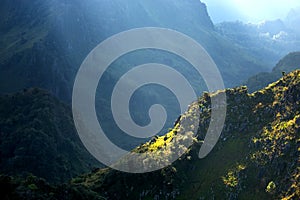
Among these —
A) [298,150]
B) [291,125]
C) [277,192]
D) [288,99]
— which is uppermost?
[288,99]

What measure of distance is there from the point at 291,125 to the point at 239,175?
3054 centimetres

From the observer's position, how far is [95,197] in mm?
174250

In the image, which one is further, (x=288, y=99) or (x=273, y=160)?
(x=288, y=99)

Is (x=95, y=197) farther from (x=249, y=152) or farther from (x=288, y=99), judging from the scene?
(x=288, y=99)

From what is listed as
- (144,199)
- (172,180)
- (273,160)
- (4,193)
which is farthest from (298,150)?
(4,193)

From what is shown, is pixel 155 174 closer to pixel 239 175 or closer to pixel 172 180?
pixel 172 180

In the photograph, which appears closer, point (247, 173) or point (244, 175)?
point (244, 175)

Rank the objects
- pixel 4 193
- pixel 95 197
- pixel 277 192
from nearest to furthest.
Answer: pixel 4 193
pixel 277 192
pixel 95 197

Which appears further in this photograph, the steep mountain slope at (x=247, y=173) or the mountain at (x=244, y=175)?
the steep mountain slope at (x=247, y=173)

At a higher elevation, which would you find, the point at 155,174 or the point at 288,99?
the point at 288,99

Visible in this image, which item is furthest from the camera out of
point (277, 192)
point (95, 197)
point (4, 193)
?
point (95, 197)

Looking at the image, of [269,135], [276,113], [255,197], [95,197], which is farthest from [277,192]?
[95,197]

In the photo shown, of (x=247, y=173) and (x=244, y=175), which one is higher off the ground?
(x=247, y=173)

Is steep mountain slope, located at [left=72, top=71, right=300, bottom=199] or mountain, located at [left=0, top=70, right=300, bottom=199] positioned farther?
steep mountain slope, located at [left=72, top=71, right=300, bottom=199]
